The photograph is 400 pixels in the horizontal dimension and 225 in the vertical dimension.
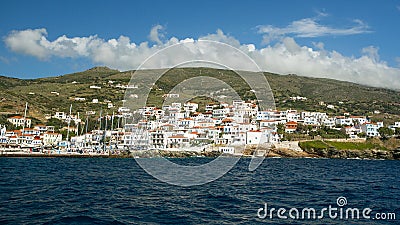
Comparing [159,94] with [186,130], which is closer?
[186,130]

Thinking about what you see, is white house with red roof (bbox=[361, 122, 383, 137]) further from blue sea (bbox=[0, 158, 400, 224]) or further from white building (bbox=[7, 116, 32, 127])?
white building (bbox=[7, 116, 32, 127])

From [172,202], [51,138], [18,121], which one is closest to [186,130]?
[51,138]

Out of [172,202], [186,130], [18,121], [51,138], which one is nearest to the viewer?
[172,202]

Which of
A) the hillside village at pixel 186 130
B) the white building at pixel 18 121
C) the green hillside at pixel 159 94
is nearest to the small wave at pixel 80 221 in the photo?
the hillside village at pixel 186 130

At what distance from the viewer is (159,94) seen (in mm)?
128250

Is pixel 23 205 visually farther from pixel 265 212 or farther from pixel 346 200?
pixel 346 200

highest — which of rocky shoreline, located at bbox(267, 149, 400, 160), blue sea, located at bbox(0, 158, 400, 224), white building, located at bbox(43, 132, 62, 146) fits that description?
white building, located at bbox(43, 132, 62, 146)

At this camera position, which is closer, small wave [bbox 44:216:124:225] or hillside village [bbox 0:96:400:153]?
small wave [bbox 44:216:124:225]

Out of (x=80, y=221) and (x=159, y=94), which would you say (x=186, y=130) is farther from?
(x=80, y=221)

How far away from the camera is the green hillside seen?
10004 centimetres

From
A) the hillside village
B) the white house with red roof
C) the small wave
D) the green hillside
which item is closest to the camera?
the small wave

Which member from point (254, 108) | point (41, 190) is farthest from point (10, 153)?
point (254, 108)

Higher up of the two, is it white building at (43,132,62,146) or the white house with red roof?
the white house with red roof

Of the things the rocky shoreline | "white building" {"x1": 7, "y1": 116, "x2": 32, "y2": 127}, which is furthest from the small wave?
"white building" {"x1": 7, "y1": 116, "x2": 32, "y2": 127}
